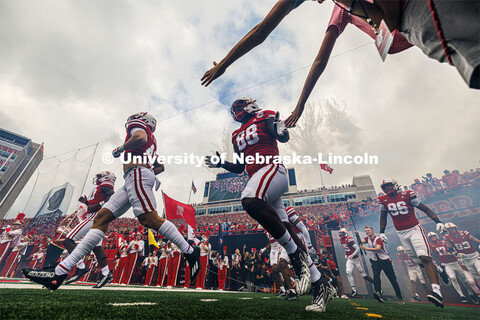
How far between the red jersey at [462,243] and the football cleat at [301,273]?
9.54m

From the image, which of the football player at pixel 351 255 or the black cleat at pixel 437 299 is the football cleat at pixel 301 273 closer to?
the black cleat at pixel 437 299

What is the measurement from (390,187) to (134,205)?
6.04 meters

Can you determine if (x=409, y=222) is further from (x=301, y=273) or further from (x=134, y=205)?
(x=134, y=205)

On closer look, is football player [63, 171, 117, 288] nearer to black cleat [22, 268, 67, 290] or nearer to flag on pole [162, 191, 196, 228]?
black cleat [22, 268, 67, 290]

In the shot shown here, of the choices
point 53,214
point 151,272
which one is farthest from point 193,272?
point 53,214

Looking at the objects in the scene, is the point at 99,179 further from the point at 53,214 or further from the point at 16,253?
the point at 53,214

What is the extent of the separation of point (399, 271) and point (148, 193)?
1294 cm

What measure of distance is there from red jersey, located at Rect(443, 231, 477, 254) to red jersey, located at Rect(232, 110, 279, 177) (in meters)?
9.78

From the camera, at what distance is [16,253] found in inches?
396

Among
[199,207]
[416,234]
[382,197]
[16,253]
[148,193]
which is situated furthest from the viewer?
[199,207]

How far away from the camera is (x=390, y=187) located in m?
5.53

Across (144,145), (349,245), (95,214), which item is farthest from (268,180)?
(349,245)

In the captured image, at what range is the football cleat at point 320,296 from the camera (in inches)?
80.6

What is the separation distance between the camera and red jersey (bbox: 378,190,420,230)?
498 centimetres
